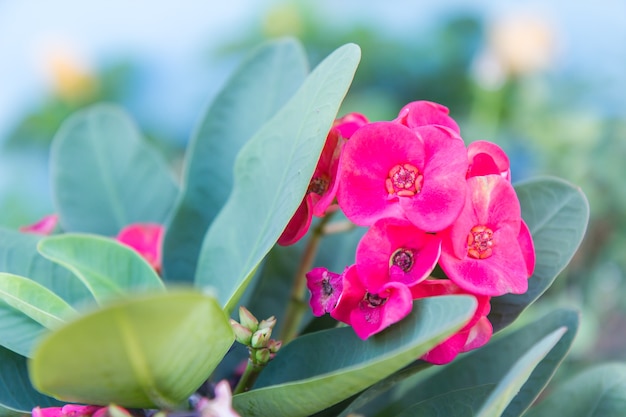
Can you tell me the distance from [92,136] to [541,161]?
3.96 ft

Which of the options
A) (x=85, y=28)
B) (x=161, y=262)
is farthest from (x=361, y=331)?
(x=85, y=28)

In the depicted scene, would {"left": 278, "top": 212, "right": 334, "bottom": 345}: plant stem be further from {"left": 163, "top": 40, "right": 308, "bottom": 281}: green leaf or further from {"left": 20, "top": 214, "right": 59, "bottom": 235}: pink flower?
{"left": 20, "top": 214, "right": 59, "bottom": 235}: pink flower

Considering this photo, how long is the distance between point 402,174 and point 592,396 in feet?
0.79

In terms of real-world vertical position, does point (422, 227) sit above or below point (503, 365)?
above

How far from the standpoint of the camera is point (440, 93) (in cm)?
214

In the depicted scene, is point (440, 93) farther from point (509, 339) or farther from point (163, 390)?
point (163, 390)

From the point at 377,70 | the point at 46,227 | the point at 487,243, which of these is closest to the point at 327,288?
the point at 487,243

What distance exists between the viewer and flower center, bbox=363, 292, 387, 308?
0.43m

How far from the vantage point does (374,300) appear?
0.43 meters

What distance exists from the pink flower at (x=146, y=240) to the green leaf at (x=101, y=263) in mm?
146

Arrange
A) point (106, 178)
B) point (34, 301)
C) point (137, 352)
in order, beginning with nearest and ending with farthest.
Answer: point (137, 352) < point (34, 301) < point (106, 178)

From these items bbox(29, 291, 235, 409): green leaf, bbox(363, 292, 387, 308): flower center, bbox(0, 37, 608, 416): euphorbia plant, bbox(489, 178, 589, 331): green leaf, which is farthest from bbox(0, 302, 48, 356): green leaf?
bbox(489, 178, 589, 331): green leaf

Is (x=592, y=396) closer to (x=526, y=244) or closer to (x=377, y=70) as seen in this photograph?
(x=526, y=244)

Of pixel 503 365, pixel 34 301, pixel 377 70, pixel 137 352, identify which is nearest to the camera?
pixel 137 352
